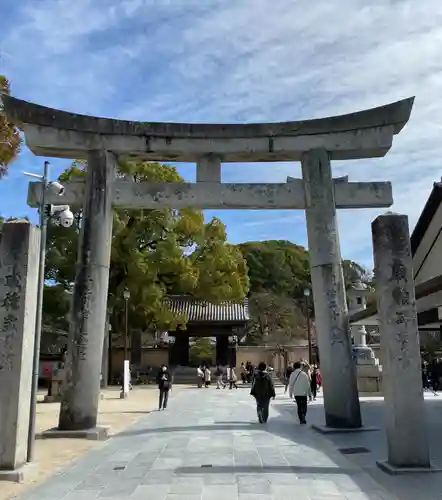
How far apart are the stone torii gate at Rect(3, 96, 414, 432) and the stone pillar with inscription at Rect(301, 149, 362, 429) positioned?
0.02 meters

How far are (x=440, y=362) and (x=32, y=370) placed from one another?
24.0 m

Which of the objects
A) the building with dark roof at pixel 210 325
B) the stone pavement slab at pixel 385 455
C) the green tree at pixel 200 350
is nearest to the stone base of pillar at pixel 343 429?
the stone pavement slab at pixel 385 455

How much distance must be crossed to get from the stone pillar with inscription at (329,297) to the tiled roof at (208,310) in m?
27.3

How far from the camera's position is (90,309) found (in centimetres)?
1194

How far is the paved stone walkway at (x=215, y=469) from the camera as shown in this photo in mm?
6641

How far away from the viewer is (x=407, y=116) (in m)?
12.9

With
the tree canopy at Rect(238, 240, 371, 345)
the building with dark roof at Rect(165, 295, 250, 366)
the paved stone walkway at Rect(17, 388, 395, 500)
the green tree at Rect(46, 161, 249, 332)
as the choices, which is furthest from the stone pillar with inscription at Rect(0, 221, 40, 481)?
the tree canopy at Rect(238, 240, 371, 345)

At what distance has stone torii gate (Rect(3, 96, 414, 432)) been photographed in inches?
485

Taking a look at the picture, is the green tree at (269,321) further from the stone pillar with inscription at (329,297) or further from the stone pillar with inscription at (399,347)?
the stone pillar with inscription at (399,347)

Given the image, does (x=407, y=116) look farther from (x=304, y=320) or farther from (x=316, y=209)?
(x=304, y=320)

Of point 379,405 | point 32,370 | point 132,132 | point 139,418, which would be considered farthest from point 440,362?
point 32,370

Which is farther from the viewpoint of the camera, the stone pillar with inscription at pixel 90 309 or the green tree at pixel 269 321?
the green tree at pixel 269 321

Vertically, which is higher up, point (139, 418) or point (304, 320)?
point (304, 320)

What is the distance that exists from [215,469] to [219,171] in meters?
7.51
